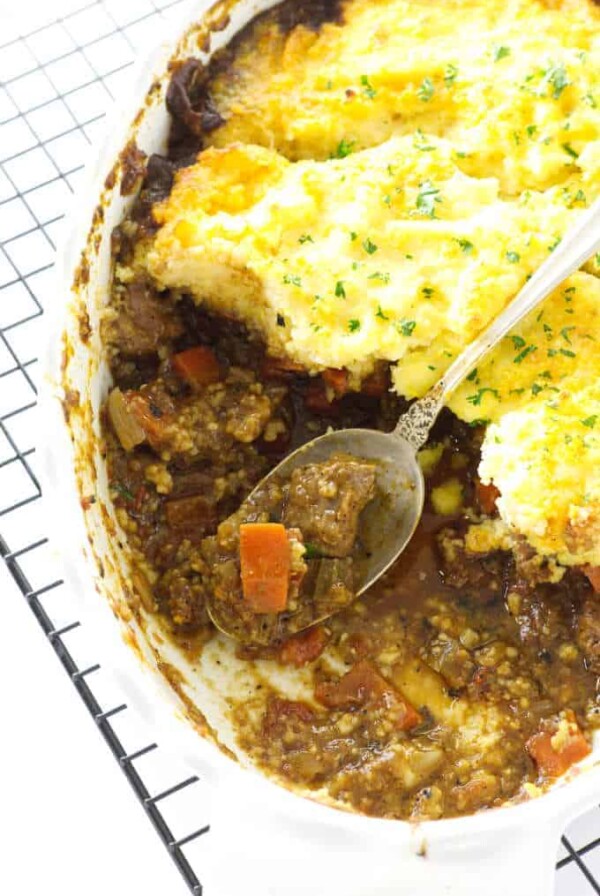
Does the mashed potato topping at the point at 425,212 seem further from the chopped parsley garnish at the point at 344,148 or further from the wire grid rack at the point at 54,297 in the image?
the wire grid rack at the point at 54,297

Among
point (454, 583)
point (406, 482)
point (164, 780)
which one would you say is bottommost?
point (164, 780)

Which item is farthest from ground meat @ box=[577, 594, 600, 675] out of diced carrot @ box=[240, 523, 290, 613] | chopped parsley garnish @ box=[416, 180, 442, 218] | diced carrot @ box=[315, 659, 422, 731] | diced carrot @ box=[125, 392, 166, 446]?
diced carrot @ box=[125, 392, 166, 446]

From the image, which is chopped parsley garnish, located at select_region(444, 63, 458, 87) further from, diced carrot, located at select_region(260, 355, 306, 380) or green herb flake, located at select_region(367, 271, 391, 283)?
diced carrot, located at select_region(260, 355, 306, 380)

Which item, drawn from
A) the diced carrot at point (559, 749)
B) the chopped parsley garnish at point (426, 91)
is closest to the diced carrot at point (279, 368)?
the chopped parsley garnish at point (426, 91)

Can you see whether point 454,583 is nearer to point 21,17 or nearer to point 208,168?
point 208,168

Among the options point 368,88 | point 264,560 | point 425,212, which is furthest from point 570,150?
point 264,560

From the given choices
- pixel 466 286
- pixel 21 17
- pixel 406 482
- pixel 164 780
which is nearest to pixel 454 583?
pixel 406 482
